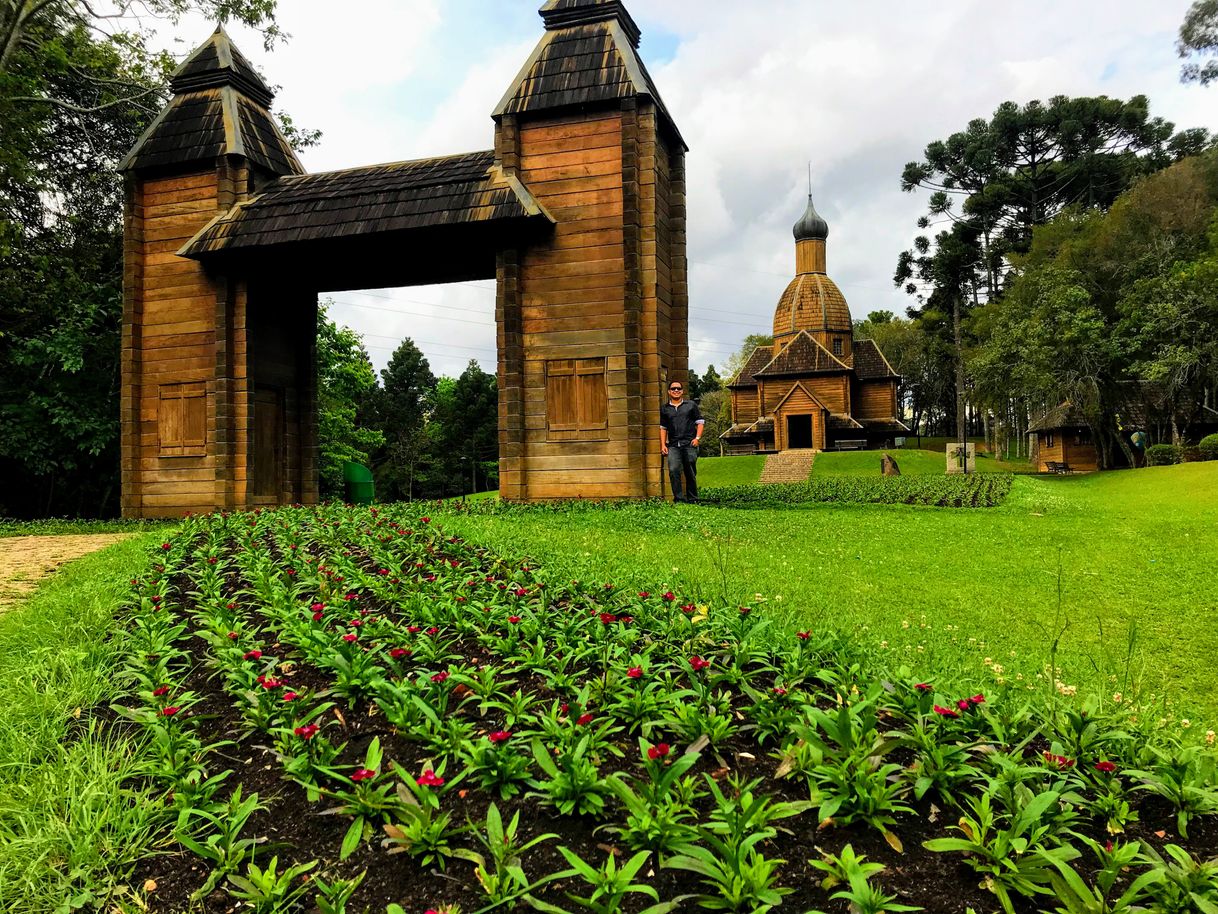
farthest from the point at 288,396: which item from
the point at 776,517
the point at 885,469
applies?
the point at 885,469

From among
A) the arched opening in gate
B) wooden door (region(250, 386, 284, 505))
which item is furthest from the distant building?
wooden door (region(250, 386, 284, 505))

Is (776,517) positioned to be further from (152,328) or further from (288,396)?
(152,328)

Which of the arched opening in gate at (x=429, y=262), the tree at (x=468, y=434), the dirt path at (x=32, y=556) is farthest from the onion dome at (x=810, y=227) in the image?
the dirt path at (x=32, y=556)

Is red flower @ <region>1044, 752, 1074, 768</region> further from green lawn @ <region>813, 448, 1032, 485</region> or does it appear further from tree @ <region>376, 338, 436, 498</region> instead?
tree @ <region>376, 338, 436, 498</region>

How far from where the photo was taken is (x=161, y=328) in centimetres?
1650

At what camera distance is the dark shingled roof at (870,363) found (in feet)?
148

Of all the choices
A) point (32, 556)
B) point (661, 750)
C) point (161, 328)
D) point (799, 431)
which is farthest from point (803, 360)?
point (661, 750)

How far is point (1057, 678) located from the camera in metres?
4.26

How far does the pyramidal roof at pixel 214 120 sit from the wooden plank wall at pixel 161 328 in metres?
0.53

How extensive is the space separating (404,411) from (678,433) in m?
56.8

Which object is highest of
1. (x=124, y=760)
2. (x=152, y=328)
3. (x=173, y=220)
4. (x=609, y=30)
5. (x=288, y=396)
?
(x=609, y=30)

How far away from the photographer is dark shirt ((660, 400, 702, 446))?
1304 centimetres

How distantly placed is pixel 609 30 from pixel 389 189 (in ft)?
17.1

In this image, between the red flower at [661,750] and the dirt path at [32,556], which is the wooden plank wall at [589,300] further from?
the red flower at [661,750]
